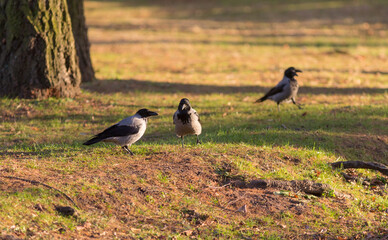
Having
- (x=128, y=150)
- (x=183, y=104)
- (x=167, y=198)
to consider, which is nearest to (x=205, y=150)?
(x=183, y=104)

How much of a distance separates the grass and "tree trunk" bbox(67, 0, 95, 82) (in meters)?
0.62

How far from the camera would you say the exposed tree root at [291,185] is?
830 centimetres

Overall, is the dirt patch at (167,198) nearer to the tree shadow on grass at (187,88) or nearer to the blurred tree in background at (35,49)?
the blurred tree in background at (35,49)

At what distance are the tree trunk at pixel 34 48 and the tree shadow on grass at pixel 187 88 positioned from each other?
1954 mm

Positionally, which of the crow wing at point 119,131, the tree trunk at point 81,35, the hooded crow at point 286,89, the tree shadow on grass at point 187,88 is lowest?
the tree shadow on grass at point 187,88

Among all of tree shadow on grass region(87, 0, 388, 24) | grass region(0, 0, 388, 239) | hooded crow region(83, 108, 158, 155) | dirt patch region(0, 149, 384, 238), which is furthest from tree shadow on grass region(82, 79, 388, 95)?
tree shadow on grass region(87, 0, 388, 24)

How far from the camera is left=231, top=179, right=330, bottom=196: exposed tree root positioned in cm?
830

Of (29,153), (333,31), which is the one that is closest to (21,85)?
(29,153)

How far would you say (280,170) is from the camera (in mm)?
8789

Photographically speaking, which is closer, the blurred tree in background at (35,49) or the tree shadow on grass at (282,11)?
the blurred tree in background at (35,49)

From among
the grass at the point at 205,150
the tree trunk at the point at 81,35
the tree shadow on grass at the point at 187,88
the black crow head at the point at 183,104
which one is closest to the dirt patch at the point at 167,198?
the grass at the point at 205,150

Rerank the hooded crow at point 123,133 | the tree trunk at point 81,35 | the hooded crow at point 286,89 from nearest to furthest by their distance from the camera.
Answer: the hooded crow at point 123,133 → the hooded crow at point 286,89 → the tree trunk at point 81,35

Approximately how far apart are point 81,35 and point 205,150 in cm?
765

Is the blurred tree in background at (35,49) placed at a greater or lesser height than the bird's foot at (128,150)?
greater
